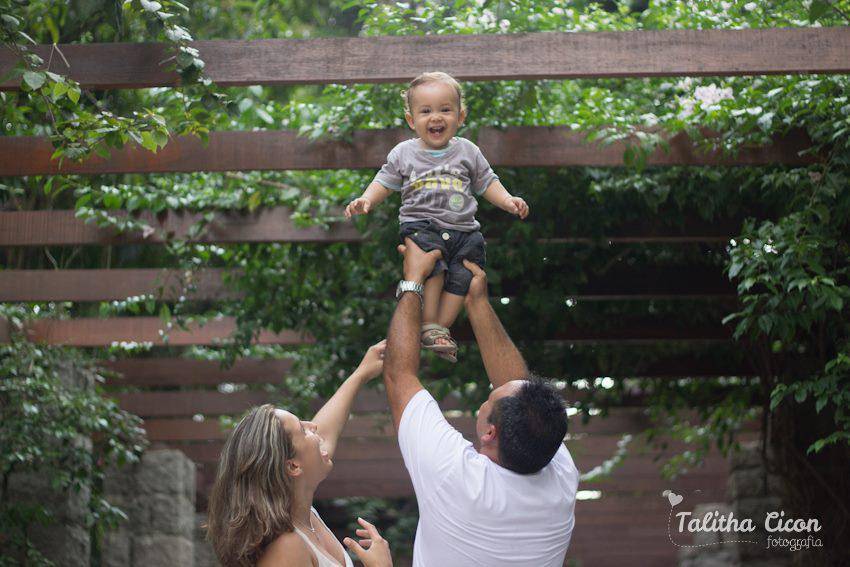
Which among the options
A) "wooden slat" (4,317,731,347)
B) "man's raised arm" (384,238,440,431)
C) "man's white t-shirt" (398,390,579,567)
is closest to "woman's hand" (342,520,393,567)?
"man's white t-shirt" (398,390,579,567)

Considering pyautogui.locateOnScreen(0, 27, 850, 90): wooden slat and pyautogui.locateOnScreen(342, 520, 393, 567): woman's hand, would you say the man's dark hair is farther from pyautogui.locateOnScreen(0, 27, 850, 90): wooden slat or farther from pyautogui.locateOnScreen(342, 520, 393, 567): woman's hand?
pyautogui.locateOnScreen(0, 27, 850, 90): wooden slat

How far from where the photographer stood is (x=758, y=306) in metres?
4.83

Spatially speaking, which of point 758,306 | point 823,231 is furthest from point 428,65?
point 758,306

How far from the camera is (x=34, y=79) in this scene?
321 cm

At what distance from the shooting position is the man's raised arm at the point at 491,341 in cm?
288

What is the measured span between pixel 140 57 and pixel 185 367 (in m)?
5.28

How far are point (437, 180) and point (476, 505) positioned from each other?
0.98 meters

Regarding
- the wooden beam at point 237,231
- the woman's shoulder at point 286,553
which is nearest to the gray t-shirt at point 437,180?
the woman's shoulder at point 286,553

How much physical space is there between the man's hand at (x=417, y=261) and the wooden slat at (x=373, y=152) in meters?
1.54

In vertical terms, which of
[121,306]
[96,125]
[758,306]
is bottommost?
[121,306]

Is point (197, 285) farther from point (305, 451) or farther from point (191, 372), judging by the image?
point (305, 451)

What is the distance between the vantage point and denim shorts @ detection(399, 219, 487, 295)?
2967 millimetres

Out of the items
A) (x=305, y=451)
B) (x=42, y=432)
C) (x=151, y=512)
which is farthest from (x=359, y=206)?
(x=151, y=512)

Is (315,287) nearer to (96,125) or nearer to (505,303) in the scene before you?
(505,303)
